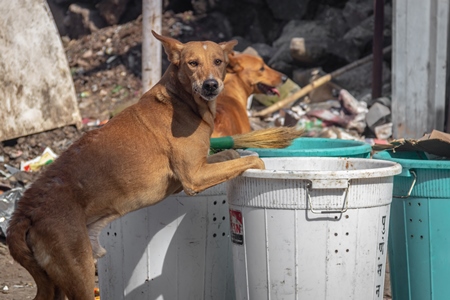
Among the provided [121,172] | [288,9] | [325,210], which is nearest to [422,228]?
[325,210]

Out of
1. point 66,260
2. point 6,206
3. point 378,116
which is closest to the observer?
point 66,260

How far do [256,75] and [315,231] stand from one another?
4.10 meters

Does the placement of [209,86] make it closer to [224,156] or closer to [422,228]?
[224,156]

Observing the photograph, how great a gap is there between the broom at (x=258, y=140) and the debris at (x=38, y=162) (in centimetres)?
387

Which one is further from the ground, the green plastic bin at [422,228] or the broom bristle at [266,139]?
the broom bristle at [266,139]

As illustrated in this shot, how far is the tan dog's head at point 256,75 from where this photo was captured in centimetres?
735

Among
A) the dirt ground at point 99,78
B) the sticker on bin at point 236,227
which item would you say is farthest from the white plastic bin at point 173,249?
the dirt ground at point 99,78

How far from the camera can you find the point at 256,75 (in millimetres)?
7422

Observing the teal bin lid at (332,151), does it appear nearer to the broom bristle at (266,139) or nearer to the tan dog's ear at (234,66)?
the broom bristle at (266,139)

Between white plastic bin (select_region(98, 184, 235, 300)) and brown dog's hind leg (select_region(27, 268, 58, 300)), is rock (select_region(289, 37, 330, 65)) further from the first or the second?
brown dog's hind leg (select_region(27, 268, 58, 300))

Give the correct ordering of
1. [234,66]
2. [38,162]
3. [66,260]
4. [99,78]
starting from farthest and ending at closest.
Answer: [99,78] → [38,162] → [234,66] → [66,260]

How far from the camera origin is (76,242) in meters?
3.63

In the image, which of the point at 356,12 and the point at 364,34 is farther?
the point at 356,12

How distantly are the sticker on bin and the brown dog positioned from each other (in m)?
0.19
